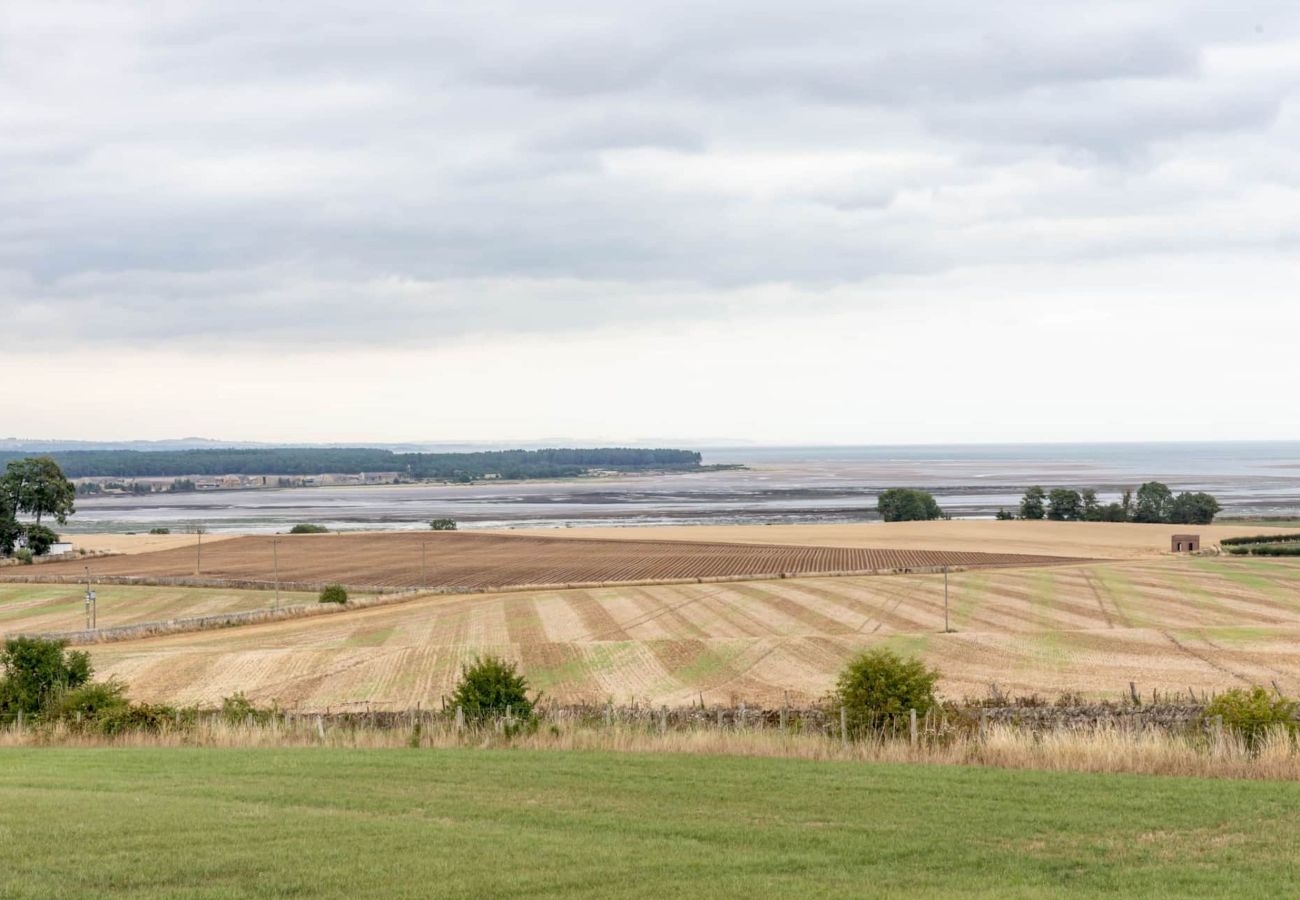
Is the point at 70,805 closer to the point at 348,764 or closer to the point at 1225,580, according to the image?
the point at 348,764

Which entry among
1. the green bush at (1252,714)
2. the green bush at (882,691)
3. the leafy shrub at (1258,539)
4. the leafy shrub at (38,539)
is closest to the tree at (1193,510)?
the leafy shrub at (1258,539)

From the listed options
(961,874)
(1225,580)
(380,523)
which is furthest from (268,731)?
(380,523)

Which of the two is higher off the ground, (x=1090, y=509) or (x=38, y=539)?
(x=38, y=539)

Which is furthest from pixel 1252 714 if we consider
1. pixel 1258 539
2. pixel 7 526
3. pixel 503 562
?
pixel 7 526

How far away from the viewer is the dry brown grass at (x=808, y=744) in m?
18.3

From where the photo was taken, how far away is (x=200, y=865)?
12266 millimetres

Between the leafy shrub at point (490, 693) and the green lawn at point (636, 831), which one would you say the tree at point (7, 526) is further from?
the green lawn at point (636, 831)

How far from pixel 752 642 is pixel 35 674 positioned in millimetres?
27200

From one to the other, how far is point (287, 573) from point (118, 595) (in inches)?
576

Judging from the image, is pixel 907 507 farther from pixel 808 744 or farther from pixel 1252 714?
pixel 808 744

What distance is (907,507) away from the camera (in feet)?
461

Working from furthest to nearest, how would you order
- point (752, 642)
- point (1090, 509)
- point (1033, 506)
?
point (1033, 506)
point (1090, 509)
point (752, 642)

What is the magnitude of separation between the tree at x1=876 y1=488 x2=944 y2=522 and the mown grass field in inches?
3208

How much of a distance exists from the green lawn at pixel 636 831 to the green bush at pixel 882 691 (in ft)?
18.9
